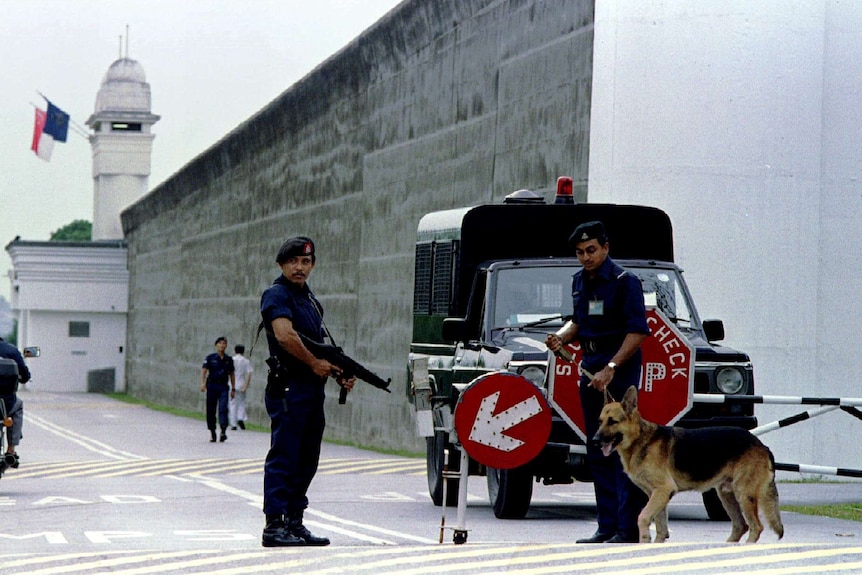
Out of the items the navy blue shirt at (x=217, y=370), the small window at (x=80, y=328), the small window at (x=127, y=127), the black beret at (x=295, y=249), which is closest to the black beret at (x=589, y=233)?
the black beret at (x=295, y=249)

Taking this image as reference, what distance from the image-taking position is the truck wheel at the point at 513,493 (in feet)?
49.0

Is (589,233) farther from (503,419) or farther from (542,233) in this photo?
(542,233)

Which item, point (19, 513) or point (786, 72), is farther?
point (786, 72)

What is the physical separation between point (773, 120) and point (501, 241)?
671 centimetres

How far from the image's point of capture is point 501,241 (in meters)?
16.6

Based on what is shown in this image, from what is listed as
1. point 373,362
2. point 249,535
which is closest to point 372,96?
point 373,362

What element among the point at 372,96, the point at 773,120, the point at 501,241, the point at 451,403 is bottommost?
the point at 451,403

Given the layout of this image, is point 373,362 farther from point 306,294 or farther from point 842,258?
point 306,294

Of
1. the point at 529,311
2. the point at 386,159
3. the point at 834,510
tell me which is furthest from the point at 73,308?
the point at 529,311

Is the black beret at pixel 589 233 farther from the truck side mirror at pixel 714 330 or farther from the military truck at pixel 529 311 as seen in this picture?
the truck side mirror at pixel 714 330

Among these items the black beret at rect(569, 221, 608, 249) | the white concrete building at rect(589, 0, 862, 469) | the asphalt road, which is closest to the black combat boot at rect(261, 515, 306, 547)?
the asphalt road

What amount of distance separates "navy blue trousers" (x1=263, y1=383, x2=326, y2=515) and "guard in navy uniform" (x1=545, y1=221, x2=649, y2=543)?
1544 mm

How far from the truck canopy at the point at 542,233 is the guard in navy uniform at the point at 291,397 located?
5.43 m

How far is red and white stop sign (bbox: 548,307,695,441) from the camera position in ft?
42.3
